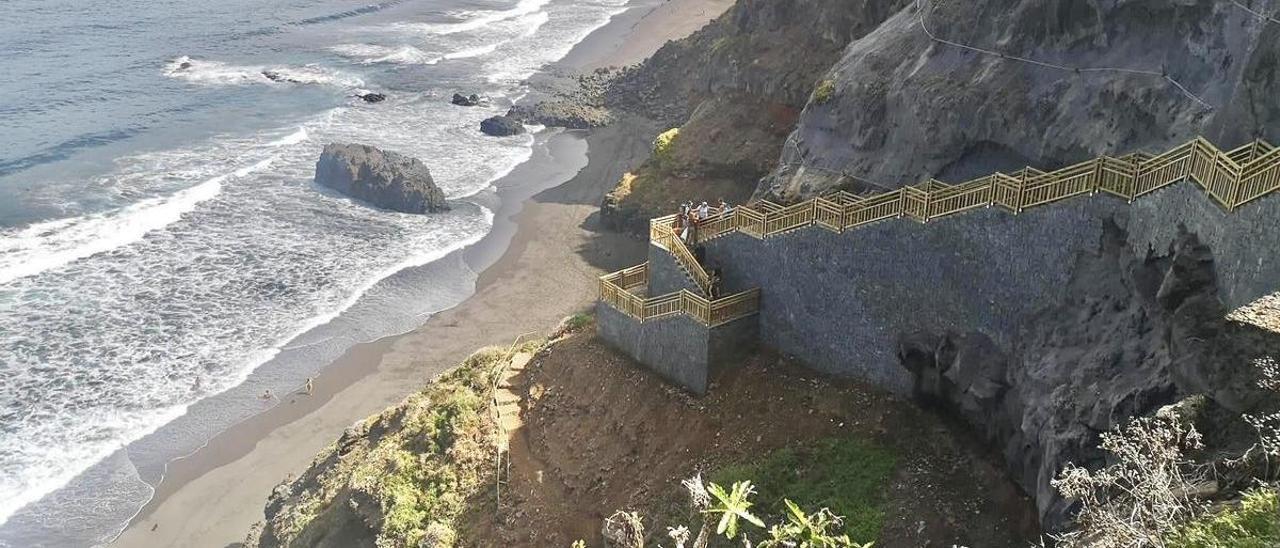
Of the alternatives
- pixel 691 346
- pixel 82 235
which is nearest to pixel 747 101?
pixel 691 346

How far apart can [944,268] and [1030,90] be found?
457 cm

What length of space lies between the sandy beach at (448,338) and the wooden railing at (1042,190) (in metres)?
13.8

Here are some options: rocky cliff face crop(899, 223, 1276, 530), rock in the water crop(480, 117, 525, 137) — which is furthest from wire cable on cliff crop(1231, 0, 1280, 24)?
rock in the water crop(480, 117, 525, 137)

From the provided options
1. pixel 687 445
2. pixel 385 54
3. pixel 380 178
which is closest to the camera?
pixel 687 445

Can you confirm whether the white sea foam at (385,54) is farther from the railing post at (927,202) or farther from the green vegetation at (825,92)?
the railing post at (927,202)

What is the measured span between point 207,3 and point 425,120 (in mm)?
47285

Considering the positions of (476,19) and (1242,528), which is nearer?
(1242,528)

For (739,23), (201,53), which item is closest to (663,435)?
(739,23)

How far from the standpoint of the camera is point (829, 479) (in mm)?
18719

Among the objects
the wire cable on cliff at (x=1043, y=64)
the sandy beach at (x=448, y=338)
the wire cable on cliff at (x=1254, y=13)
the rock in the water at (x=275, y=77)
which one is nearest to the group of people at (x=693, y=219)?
the wire cable on cliff at (x=1043, y=64)

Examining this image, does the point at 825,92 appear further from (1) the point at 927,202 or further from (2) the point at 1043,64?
(1) the point at 927,202

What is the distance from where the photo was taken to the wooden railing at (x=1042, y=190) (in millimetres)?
12992

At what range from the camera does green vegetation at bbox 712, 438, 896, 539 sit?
1780 cm

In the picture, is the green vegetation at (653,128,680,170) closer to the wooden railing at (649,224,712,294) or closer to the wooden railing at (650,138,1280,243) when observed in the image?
the wooden railing at (650,138,1280,243)
